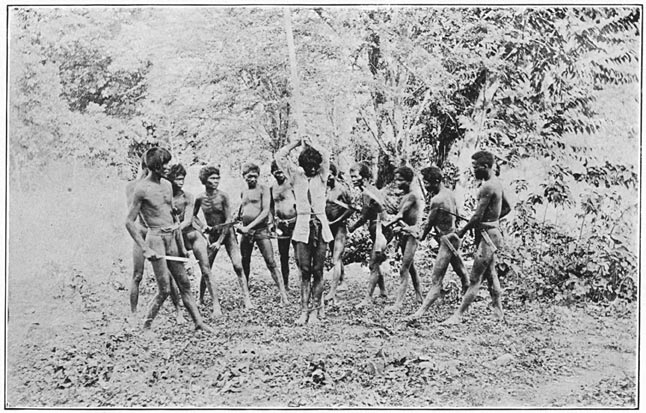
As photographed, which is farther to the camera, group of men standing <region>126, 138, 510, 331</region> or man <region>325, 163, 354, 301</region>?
man <region>325, 163, 354, 301</region>

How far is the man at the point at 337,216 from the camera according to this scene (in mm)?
5793

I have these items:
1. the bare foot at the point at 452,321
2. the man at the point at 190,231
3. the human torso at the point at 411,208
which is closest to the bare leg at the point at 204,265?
the man at the point at 190,231

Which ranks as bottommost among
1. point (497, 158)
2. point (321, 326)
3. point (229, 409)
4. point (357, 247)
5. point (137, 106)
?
point (229, 409)

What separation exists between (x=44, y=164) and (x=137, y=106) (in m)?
0.84

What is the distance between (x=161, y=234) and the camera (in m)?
5.62

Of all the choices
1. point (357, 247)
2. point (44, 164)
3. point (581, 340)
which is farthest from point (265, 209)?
point (581, 340)

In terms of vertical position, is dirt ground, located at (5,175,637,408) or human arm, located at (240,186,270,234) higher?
human arm, located at (240,186,270,234)

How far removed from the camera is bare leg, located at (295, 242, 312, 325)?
5758mm

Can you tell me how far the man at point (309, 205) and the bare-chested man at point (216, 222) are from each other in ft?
1.55

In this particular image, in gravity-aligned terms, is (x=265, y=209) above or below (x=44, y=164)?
below

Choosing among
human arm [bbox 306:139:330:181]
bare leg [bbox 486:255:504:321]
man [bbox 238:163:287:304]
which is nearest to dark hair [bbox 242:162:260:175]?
man [bbox 238:163:287:304]

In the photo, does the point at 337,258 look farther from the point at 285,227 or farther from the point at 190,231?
the point at 190,231

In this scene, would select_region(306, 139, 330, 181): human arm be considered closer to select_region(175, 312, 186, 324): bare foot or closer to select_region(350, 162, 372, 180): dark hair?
select_region(350, 162, 372, 180): dark hair

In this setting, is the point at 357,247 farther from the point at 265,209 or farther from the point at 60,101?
the point at 60,101
